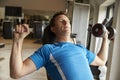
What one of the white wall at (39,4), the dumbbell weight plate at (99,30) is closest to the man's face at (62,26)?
the dumbbell weight plate at (99,30)

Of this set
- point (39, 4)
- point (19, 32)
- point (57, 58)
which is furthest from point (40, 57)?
point (39, 4)

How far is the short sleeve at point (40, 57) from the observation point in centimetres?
139

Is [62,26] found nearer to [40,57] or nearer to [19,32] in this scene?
[40,57]

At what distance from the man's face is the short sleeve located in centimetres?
19

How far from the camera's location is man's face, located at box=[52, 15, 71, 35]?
1.58m

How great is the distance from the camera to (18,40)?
1.27m

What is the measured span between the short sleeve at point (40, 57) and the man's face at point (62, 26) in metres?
0.19

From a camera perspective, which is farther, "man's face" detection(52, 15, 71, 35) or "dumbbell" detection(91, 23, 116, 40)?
"dumbbell" detection(91, 23, 116, 40)

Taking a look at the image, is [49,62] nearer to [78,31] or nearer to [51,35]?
[51,35]

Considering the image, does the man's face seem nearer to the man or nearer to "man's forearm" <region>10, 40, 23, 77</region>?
the man

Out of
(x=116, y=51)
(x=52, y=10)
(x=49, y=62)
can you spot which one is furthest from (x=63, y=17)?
(x=52, y=10)

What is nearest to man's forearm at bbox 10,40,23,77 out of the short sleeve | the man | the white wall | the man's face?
the man

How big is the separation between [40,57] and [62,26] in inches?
11.8

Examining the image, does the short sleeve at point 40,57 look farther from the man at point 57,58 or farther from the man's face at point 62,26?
the man's face at point 62,26
